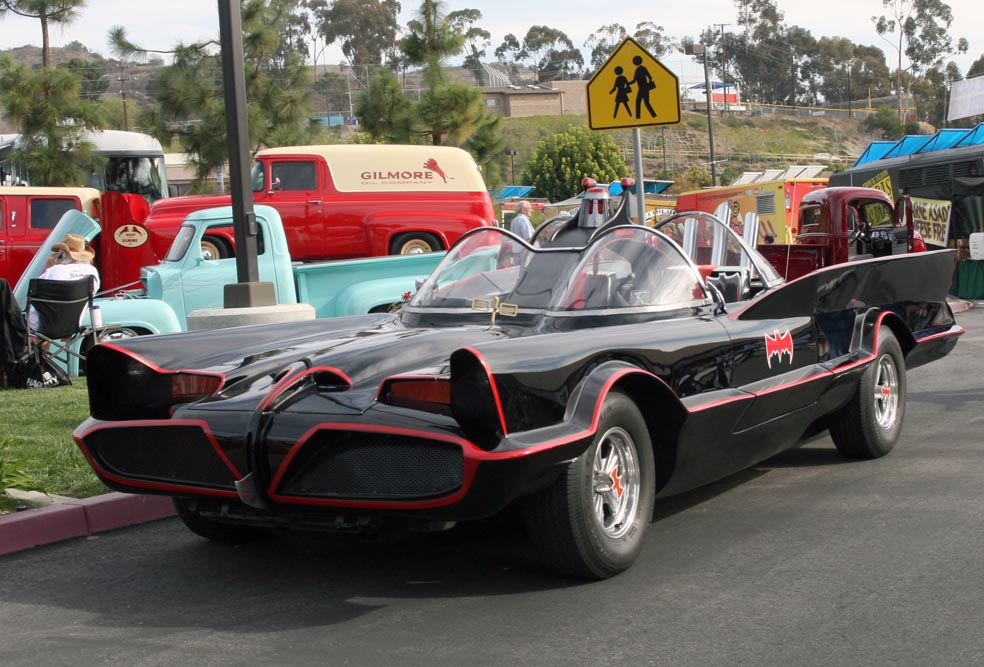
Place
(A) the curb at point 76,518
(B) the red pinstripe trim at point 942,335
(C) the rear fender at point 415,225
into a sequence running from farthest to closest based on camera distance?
(C) the rear fender at point 415,225 < (B) the red pinstripe trim at point 942,335 < (A) the curb at point 76,518

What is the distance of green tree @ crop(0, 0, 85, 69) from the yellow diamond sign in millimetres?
17551

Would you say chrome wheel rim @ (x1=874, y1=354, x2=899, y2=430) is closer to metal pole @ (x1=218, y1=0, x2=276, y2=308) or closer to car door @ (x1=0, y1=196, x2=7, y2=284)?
metal pole @ (x1=218, y1=0, x2=276, y2=308)

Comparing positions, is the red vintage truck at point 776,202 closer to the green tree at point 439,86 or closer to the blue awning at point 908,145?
Result: the blue awning at point 908,145

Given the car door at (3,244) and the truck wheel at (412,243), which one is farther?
the truck wheel at (412,243)

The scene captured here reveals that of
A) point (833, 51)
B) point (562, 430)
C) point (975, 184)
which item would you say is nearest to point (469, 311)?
point (562, 430)

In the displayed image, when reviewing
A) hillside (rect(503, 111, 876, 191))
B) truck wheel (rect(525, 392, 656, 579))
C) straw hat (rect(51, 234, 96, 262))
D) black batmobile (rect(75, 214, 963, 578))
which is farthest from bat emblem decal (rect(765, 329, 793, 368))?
hillside (rect(503, 111, 876, 191))

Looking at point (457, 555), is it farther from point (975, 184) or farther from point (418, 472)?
point (975, 184)

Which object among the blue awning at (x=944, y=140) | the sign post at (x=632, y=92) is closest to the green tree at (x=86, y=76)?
the sign post at (x=632, y=92)

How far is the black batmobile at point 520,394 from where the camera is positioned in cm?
408

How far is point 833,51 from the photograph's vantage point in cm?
11962

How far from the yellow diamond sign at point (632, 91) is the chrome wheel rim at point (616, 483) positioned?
4933mm

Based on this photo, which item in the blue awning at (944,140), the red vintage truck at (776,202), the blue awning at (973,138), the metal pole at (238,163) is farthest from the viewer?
the red vintage truck at (776,202)

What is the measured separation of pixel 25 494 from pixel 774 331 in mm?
4037

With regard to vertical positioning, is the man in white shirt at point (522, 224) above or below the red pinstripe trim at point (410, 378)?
above
